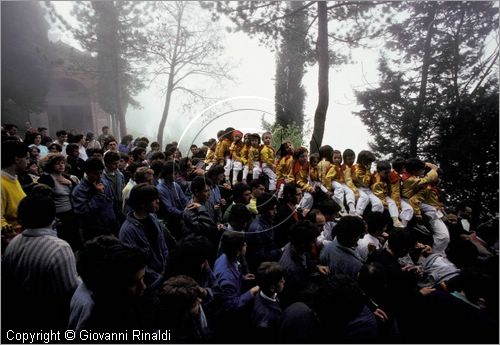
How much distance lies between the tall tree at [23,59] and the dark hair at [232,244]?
23.5 m

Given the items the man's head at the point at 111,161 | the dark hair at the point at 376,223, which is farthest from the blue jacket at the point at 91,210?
the dark hair at the point at 376,223

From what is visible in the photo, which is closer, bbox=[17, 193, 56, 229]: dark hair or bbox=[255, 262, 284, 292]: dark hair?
bbox=[17, 193, 56, 229]: dark hair

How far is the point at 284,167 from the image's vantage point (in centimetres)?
659

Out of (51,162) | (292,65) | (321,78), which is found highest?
(292,65)

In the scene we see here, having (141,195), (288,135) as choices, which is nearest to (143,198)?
(141,195)

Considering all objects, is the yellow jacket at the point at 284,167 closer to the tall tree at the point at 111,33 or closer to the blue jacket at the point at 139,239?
the blue jacket at the point at 139,239

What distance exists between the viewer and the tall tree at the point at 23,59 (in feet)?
67.7

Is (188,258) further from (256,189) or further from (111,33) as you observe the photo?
(111,33)

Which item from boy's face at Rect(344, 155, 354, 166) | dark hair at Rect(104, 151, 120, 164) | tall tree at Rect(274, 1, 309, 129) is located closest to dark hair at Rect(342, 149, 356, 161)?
boy's face at Rect(344, 155, 354, 166)

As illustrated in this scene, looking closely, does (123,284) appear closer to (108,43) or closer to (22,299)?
(22,299)

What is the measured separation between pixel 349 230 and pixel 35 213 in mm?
2894

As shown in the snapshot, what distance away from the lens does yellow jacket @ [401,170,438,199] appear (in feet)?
17.4

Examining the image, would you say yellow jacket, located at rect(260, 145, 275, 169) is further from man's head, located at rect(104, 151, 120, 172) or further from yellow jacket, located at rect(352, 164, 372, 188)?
man's head, located at rect(104, 151, 120, 172)

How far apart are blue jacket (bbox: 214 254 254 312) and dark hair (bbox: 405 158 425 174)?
3.90 meters
